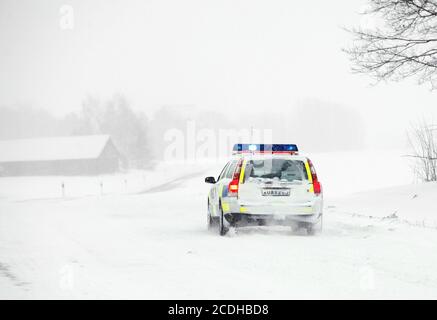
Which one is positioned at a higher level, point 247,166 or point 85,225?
point 247,166

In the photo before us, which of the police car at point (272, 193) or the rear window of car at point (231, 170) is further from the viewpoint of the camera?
the rear window of car at point (231, 170)

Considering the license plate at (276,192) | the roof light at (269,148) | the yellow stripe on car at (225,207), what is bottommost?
the yellow stripe on car at (225,207)

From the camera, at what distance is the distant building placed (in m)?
84.3

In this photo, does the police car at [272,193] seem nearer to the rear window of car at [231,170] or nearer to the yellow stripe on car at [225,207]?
the yellow stripe on car at [225,207]

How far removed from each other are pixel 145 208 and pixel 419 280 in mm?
15547

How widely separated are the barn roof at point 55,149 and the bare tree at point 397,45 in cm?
6807

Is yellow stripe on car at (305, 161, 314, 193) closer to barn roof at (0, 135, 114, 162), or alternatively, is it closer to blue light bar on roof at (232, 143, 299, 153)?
blue light bar on roof at (232, 143, 299, 153)

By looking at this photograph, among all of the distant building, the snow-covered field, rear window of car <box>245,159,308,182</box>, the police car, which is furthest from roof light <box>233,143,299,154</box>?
the distant building

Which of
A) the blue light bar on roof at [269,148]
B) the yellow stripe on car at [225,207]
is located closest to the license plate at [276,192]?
the yellow stripe on car at [225,207]

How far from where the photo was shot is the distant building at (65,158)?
84.3m

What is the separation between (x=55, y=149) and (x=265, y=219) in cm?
7918
